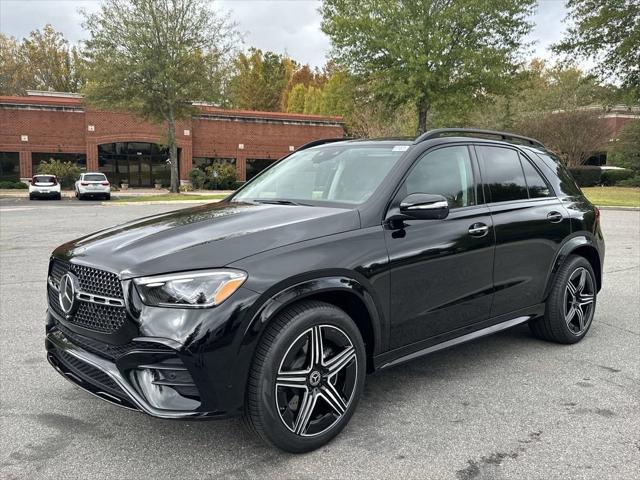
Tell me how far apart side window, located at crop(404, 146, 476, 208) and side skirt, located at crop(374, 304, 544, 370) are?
926 mm

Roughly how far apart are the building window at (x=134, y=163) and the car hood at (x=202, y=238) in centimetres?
4266

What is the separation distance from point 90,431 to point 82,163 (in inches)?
1740

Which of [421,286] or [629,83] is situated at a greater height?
[629,83]

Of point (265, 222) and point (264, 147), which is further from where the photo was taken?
point (264, 147)

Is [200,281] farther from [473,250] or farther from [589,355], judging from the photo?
[589,355]

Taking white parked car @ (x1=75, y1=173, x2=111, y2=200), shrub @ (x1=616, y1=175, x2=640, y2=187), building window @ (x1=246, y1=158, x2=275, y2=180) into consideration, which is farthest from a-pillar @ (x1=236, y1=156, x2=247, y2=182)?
shrub @ (x1=616, y1=175, x2=640, y2=187)

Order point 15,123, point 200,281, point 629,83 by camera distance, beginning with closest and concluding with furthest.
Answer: point 200,281 < point 629,83 < point 15,123

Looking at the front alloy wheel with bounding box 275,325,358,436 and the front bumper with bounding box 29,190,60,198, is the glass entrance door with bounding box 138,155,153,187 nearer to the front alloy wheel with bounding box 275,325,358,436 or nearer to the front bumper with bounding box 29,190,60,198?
the front bumper with bounding box 29,190,60,198

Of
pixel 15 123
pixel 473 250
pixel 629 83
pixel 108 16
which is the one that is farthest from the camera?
pixel 15 123

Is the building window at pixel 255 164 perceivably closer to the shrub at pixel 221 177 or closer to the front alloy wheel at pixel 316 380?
the shrub at pixel 221 177

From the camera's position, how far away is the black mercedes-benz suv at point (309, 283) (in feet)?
8.71

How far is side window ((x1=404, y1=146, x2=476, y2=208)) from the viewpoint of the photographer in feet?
12.2

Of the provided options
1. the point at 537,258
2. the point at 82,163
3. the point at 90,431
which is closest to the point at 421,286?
the point at 537,258

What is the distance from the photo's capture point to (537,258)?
14.5 feet
